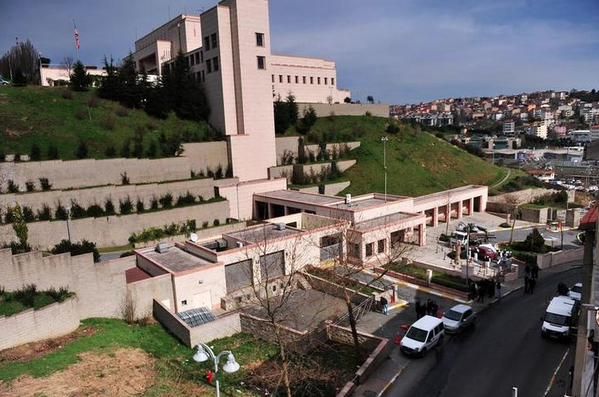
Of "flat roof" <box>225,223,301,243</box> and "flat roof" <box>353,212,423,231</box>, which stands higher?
"flat roof" <box>225,223,301,243</box>

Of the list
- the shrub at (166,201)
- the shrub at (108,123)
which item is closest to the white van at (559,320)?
the shrub at (166,201)

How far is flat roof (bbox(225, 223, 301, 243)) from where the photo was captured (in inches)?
1078

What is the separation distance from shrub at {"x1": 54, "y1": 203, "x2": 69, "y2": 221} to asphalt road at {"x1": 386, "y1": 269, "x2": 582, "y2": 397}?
79.7 feet

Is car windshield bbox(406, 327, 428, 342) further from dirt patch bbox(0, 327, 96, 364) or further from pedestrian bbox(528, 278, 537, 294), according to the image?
dirt patch bbox(0, 327, 96, 364)

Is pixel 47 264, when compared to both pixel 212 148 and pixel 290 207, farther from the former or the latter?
pixel 212 148

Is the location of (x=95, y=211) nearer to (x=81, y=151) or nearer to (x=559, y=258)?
(x=81, y=151)

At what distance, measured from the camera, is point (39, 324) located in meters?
17.9

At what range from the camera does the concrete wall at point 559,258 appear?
2931 centimetres

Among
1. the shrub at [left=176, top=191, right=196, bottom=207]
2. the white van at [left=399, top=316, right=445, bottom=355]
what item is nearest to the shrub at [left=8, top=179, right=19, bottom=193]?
the shrub at [left=176, top=191, right=196, bottom=207]

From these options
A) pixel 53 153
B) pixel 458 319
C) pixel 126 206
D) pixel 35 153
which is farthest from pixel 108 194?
pixel 458 319

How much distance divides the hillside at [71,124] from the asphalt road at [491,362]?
30.3 metres

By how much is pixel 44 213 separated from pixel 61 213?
104cm

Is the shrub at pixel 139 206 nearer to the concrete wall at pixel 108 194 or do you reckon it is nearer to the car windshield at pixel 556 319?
the concrete wall at pixel 108 194

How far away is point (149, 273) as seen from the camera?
2466cm
